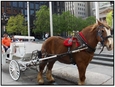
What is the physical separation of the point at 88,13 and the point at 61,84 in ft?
330

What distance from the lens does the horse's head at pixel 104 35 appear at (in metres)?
3.55

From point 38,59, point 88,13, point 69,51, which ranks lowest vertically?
point 38,59

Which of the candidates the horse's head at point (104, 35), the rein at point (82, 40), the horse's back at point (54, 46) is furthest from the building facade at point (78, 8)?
the horse's head at point (104, 35)

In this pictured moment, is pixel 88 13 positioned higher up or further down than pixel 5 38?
higher up

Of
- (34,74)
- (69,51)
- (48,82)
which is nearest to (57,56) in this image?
(69,51)

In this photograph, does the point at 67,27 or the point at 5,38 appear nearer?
the point at 5,38

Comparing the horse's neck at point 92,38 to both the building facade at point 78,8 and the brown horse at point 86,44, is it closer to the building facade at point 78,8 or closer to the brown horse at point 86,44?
the brown horse at point 86,44

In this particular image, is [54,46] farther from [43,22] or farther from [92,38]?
[43,22]

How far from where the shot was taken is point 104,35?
11.9 ft

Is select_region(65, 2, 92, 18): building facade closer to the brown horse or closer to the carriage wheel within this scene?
the carriage wheel

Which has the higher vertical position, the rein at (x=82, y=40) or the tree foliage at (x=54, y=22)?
the tree foliage at (x=54, y=22)

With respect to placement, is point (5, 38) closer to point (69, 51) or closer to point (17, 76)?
point (17, 76)

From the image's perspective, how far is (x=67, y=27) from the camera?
33875 mm

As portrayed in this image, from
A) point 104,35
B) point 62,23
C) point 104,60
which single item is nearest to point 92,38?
point 104,35
